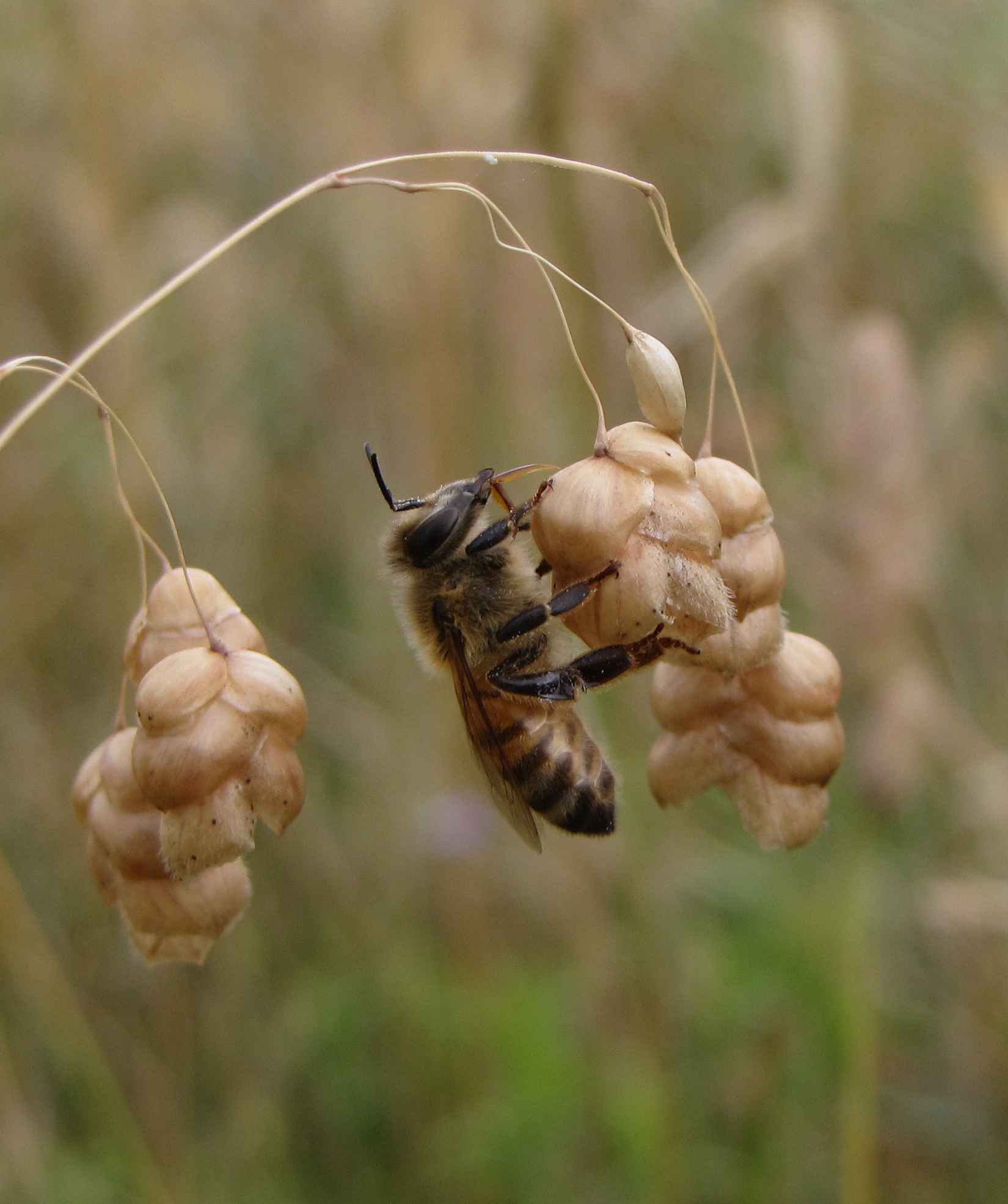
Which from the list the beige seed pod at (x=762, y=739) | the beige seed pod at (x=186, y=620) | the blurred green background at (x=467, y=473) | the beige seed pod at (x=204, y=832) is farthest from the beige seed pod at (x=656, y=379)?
the blurred green background at (x=467, y=473)

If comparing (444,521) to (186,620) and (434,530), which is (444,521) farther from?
(186,620)

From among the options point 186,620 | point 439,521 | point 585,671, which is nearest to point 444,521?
point 439,521

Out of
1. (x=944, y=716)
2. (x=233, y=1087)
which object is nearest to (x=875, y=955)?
(x=944, y=716)

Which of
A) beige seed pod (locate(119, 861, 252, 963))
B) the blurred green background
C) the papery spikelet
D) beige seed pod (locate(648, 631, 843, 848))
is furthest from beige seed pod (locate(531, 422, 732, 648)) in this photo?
the blurred green background

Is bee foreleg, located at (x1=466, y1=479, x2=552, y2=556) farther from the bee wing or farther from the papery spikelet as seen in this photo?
the papery spikelet

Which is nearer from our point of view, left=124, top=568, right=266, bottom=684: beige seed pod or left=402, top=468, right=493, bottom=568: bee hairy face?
left=124, top=568, right=266, bottom=684: beige seed pod

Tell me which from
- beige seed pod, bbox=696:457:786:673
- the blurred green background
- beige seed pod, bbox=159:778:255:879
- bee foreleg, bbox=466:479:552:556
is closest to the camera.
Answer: beige seed pod, bbox=159:778:255:879

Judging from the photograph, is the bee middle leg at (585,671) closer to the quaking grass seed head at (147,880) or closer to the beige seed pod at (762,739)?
the beige seed pod at (762,739)
